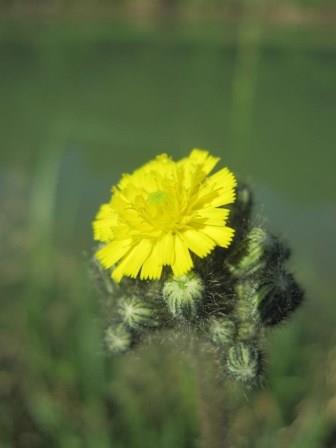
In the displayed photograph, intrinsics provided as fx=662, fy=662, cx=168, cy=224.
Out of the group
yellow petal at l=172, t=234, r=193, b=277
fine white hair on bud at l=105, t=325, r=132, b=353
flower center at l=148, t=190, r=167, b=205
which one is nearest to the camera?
yellow petal at l=172, t=234, r=193, b=277

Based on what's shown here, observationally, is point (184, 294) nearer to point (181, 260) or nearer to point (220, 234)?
point (181, 260)

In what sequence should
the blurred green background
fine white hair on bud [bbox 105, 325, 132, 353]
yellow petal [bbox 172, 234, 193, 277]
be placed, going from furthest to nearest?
1. the blurred green background
2. fine white hair on bud [bbox 105, 325, 132, 353]
3. yellow petal [bbox 172, 234, 193, 277]

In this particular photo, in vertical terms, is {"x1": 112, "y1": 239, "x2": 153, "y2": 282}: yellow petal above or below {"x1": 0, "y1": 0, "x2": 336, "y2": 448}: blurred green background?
below

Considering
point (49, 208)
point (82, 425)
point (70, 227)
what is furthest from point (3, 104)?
point (82, 425)

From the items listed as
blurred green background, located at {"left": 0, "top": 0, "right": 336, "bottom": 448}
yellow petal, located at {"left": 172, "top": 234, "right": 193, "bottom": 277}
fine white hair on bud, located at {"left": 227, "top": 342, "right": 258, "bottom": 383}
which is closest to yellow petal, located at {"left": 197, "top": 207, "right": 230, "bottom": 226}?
yellow petal, located at {"left": 172, "top": 234, "right": 193, "bottom": 277}

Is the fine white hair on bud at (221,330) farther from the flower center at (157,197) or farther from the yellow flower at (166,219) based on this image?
the flower center at (157,197)

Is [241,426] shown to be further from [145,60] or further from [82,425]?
[145,60]

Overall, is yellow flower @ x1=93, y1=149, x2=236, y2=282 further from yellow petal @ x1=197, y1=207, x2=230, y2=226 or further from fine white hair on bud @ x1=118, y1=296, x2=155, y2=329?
fine white hair on bud @ x1=118, y1=296, x2=155, y2=329
